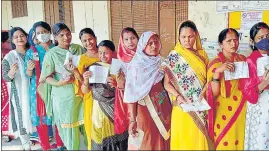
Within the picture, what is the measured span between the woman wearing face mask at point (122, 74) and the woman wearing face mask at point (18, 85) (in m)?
0.91

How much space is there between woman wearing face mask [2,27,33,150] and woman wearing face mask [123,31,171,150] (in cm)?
101

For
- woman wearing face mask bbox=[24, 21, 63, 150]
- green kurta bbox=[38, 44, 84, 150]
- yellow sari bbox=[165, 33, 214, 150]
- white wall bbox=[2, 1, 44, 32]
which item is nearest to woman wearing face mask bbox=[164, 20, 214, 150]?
yellow sari bbox=[165, 33, 214, 150]

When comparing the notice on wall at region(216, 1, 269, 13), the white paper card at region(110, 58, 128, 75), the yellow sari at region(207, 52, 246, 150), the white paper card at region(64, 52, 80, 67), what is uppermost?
the notice on wall at region(216, 1, 269, 13)

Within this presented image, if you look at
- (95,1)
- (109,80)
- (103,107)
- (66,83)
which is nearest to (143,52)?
(109,80)

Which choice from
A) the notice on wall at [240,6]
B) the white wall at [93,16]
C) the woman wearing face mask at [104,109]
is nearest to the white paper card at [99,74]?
the woman wearing face mask at [104,109]

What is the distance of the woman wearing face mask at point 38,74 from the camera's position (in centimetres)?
251

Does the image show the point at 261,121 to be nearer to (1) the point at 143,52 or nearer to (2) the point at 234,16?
(1) the point at 143,52

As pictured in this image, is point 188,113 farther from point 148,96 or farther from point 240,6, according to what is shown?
point 240,6

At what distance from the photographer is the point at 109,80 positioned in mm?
2215

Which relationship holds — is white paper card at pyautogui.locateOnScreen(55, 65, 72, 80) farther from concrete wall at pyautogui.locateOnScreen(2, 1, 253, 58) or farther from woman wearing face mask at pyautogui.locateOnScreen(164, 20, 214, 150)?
woman wearing face mask at pyautogui.locateOnScreen(164, 20, 214, 150)

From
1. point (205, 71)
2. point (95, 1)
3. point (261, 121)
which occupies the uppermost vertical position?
point (95, 1)

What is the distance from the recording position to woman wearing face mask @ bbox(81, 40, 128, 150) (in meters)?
2.23

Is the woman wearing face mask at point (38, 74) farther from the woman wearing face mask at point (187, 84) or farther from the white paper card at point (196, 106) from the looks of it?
the white paper card at point (196, 106)

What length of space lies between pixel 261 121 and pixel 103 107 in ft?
3.49
